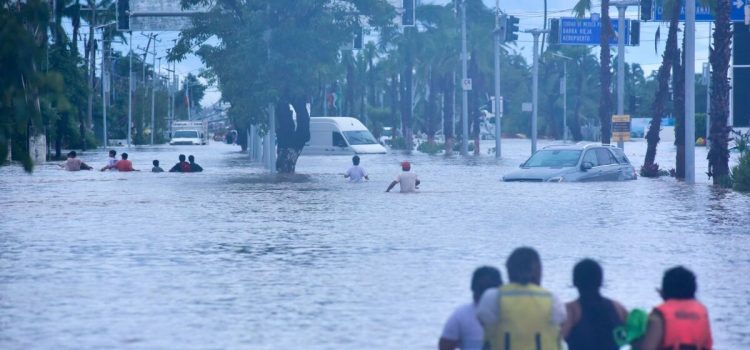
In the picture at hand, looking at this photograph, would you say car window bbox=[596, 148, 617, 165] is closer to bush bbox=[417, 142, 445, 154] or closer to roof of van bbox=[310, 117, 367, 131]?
roof of van bbox=[310, 117, 367, 131]

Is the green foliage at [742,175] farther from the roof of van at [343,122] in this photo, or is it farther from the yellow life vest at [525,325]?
the roof of van at [343,122]

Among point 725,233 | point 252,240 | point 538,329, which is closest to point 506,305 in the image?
point 538,329

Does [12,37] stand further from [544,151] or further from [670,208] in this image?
[544,151]

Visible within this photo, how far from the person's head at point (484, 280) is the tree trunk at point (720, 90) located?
106 ft

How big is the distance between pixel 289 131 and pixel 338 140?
93.5 ft

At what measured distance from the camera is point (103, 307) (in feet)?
45.4

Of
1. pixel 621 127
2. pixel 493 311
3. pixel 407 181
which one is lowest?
pixel 407 181

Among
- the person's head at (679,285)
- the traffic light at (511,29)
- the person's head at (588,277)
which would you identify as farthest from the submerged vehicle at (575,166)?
the person's head at (679,285)

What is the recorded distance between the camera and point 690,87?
39625 millimetres

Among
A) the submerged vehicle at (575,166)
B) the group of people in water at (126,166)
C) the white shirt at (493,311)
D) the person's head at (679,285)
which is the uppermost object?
the person's head at (679,285)

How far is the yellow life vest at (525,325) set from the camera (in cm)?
775

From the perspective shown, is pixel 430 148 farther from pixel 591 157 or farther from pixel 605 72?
pixel 591 157

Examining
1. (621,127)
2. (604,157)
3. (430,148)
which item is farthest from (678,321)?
(430,148)

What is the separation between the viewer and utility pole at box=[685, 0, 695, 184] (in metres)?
39.4
